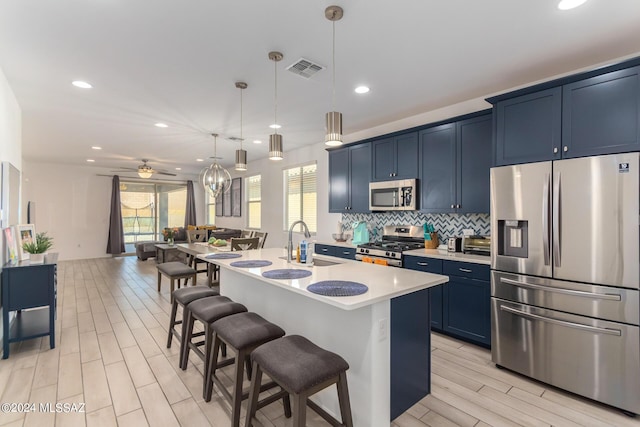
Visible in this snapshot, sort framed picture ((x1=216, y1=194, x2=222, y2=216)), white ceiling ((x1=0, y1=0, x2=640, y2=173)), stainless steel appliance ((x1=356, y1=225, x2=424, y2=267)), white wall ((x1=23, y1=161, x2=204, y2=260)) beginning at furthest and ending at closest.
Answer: framed picture ((x1=216, y1=194, x2=222, y2=216))
white wall ((x1=23, y1=161, x2=204, y2=260))
stainless steel appliance ((x1=356, y1=225, x2=424, y2=267))
white ceiling ((x1=0, y1=0, x2=640, y2=173))

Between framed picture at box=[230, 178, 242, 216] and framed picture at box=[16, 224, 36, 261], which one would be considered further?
framed picture at box=[230, 178, 242, 216]

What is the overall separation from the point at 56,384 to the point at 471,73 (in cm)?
446

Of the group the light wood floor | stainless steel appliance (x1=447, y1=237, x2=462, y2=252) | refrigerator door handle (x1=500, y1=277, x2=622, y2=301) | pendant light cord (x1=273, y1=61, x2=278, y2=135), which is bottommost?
the light wood floor

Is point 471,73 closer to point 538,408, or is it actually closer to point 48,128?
point 538,408

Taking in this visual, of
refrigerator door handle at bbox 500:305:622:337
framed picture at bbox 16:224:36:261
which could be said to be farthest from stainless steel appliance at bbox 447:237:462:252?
framed picture at bbox 16:224:36:261

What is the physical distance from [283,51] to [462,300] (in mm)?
2921

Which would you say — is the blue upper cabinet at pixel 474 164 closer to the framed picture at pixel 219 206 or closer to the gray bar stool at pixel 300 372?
the gray bar stool at pixel 300 372

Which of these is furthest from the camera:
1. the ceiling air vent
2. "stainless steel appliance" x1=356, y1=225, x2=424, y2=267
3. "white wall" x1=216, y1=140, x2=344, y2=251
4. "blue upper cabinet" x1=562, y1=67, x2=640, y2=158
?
"white wall" x1=216, y1=140, x2=344, y2=251

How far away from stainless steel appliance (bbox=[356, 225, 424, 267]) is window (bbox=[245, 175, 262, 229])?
4096mm

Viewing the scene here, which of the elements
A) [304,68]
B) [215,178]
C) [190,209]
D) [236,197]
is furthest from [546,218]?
[190,209]

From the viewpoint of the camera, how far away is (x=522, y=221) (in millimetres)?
2594

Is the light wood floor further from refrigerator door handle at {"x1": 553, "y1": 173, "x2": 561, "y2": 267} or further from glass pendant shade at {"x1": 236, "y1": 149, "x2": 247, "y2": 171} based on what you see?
glass pendant shade at {"x1": 236, "y1": 149, "x2": 247, "y2": 171}

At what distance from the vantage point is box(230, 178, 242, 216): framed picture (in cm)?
861

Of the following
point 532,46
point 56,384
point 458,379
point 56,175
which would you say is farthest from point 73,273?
point 532,46
